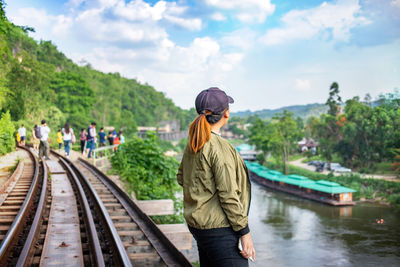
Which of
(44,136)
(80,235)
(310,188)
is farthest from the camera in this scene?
(310,188)

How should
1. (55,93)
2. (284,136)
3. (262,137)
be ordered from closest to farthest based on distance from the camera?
(55,93) → (284,136) → (262,137)

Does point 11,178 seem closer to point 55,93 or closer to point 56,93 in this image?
point 55,93

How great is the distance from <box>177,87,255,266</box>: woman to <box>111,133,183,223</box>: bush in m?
10.4

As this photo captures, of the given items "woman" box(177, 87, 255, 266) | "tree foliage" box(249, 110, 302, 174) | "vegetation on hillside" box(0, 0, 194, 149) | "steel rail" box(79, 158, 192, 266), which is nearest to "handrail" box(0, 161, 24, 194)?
"steel rail" box(79, 158, 192, 266)

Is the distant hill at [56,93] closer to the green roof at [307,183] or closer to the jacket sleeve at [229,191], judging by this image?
the jacket sleeve at [229,191]

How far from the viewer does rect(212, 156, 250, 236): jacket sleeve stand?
77.2 inches

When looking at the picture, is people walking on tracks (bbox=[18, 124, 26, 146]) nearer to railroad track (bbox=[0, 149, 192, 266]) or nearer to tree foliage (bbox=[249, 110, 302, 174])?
railroad track (bbox=[0, 149, 192, 266])

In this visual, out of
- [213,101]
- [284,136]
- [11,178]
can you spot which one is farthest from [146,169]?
[284,136]

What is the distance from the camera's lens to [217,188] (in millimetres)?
1976

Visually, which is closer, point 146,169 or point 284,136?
point 146,169

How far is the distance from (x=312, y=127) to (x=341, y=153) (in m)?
7.80

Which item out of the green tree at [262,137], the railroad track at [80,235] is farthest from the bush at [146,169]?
the green tree at [262,137]

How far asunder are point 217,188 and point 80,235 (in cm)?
380

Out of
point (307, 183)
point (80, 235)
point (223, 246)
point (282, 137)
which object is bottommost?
point (307, 183)
